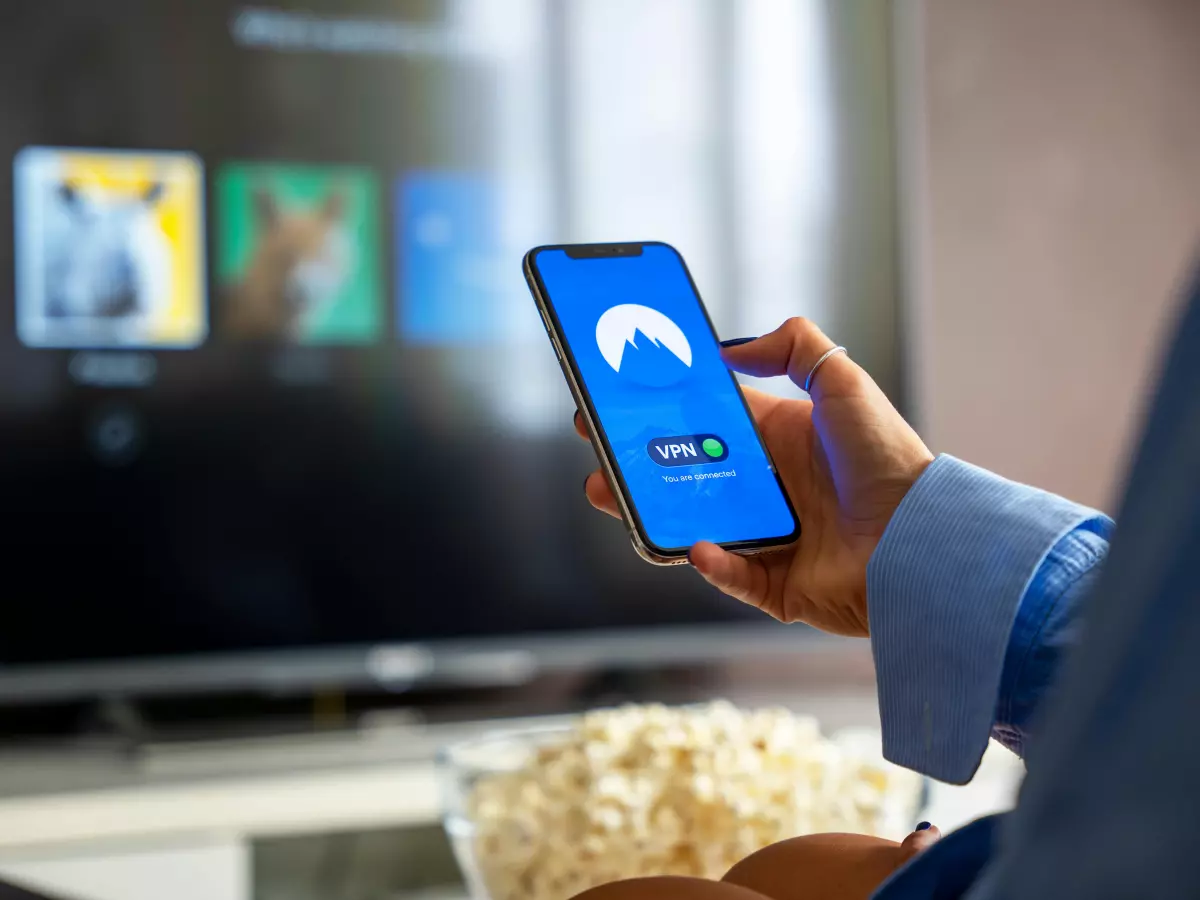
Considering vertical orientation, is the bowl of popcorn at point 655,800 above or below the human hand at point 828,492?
below

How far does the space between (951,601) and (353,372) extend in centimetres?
131

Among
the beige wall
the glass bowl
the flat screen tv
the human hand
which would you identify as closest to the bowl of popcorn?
the glass bowl

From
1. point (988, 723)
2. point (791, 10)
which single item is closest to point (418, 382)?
point (791, 10)

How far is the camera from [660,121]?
1.91 m

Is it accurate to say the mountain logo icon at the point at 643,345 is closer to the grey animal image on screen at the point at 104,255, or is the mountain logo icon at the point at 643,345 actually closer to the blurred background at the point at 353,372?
the blurred background at the point at 353,372

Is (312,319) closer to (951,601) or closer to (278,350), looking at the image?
(278,350)

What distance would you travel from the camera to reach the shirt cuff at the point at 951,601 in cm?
57

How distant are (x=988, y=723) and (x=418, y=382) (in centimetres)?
134

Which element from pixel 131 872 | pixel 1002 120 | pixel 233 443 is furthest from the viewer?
pixel 1002 120

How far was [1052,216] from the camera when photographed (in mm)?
2227

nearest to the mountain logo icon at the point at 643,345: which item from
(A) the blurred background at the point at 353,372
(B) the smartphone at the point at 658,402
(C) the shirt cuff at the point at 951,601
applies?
(B) the smartphone at the point at 658,402

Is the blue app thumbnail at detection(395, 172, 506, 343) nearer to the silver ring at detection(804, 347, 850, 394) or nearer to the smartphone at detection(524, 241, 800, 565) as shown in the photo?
the smartphone at detection(524, 241, 800, 565)

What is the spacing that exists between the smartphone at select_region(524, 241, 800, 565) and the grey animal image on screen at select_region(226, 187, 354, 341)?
96 centimetres

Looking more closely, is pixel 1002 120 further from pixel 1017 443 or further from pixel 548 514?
pixel 548 514
